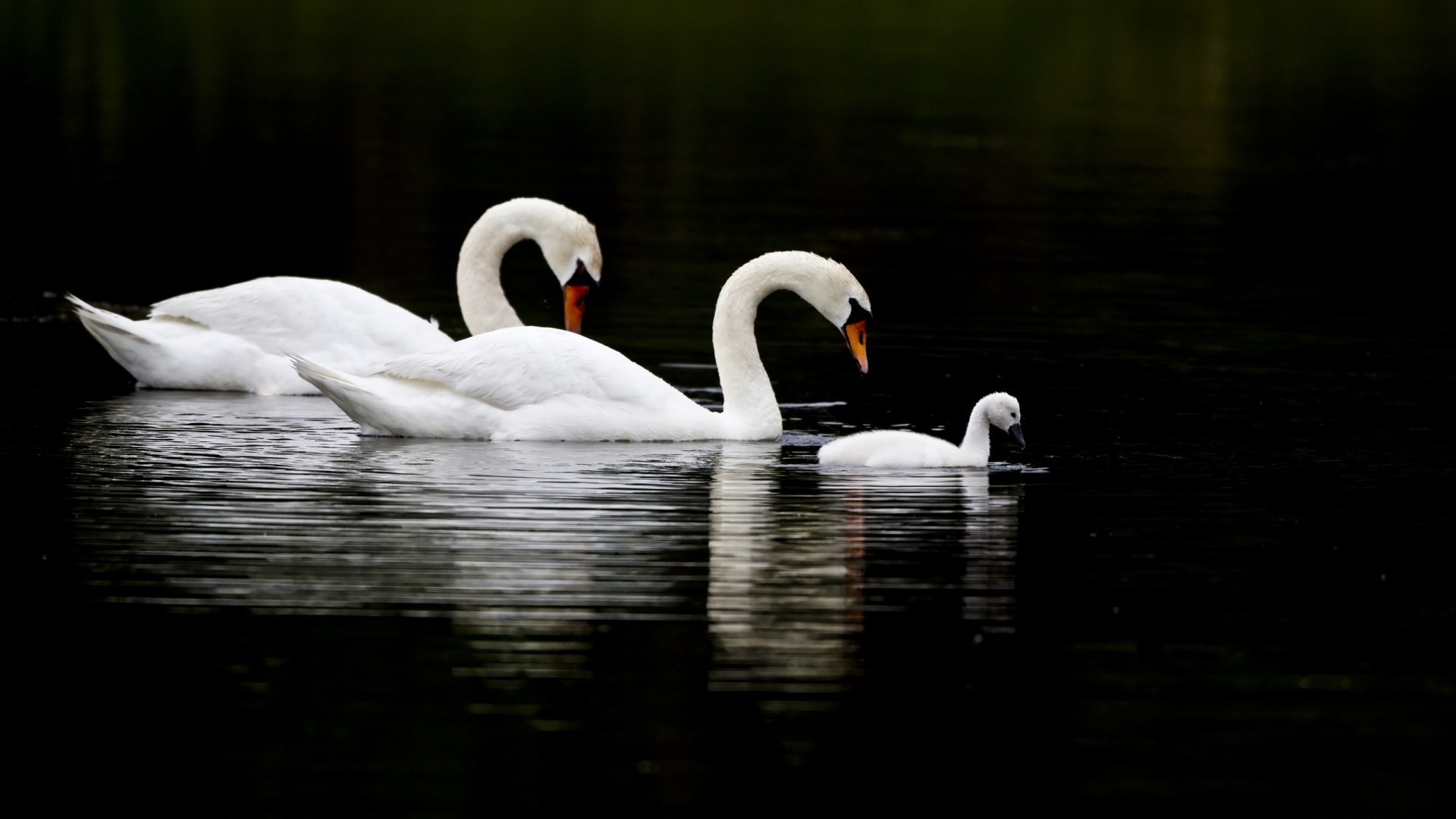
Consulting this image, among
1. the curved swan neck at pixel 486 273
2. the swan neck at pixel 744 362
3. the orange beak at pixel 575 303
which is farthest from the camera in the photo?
the curved swan neck at pixel 486 273

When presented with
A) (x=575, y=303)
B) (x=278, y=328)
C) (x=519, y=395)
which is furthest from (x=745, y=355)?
(x=278, y=328)

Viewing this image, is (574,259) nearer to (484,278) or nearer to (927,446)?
(484,278)

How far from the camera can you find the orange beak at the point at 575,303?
16469mm

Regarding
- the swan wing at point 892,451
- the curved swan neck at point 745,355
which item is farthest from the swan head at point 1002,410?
the curved swan neck at point 745,355

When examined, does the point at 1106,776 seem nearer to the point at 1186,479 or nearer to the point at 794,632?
the point at 794,632

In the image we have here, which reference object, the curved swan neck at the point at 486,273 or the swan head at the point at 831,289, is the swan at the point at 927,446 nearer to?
the swan head at the point at 831,289

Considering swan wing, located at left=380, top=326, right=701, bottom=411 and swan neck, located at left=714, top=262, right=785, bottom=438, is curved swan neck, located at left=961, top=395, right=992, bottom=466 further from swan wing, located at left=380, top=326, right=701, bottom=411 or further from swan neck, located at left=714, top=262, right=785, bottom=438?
swan wing, located at left=380, top=326, right=701, bottom=411

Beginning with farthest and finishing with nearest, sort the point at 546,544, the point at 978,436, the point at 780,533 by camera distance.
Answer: the point at 978,436 < the point at 780,533 < the point at 546,544

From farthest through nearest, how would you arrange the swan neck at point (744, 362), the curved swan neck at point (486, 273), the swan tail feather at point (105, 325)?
the curved swan neck at point (486, 273)
the swan tail feather at point (105, 325)
the swan neck at point (744, 362)

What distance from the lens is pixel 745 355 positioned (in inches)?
566

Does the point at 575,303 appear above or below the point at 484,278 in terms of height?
below

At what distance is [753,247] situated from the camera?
24656mm

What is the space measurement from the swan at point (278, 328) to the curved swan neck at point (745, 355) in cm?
190

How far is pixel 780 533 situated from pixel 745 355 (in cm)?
323
